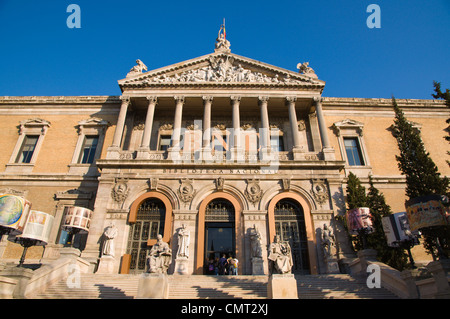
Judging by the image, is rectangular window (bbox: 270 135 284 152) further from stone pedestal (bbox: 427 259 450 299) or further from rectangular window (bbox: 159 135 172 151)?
stone pedestal (bbox: 427 259 450 299)

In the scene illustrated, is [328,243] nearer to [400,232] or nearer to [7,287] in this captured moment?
[400,232]

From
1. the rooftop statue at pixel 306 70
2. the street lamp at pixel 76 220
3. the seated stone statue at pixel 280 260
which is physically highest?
the rooftop statue at pixel 306 70

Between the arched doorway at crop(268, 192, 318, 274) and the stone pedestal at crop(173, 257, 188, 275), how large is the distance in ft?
16.7

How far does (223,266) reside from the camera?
56.8ft

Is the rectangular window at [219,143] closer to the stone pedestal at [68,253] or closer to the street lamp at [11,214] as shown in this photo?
the stone pedestal at [68,253]

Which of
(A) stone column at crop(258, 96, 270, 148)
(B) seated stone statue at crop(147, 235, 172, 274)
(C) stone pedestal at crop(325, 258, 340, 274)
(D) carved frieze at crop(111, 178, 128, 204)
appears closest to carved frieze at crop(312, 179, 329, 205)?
(C) stone pedestal at crop(325, 258, 340, 274)

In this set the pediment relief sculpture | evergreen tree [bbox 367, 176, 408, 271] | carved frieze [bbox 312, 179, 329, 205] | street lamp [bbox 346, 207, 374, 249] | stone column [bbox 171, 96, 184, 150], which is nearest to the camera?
street lamp [bbox 346, 207, 374, 249]

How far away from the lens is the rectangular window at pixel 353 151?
79.1 feet

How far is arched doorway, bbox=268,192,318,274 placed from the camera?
1828 cm

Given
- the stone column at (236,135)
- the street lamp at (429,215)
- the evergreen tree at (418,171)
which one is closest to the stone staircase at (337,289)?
the street lamp at (429,215)

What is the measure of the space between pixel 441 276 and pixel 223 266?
10237 mm

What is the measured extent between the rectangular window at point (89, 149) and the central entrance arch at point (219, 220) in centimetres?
1036

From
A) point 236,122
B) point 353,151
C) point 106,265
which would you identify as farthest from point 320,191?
point 106,265
